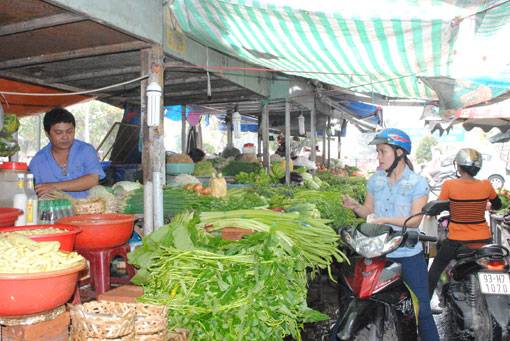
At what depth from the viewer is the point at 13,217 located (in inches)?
99.0

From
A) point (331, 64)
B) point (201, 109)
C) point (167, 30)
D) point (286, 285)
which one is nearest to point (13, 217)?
point (286, 285)

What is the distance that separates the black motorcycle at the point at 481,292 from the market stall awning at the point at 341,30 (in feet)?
7.63

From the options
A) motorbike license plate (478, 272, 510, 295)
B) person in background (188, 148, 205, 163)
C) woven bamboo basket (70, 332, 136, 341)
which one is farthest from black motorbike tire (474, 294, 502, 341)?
person in background (188, 148, 205, 163)

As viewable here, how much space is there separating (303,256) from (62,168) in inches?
115

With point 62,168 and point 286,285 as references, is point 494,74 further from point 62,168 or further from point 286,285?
point 62,168

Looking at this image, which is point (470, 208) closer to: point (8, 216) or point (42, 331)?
point (42, 331)

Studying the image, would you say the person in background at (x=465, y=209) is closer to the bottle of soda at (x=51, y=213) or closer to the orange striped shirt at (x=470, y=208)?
the orange striped shirt at (x=470, y=208)

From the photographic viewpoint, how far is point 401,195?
3.19 m

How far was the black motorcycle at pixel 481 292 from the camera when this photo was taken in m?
3.29

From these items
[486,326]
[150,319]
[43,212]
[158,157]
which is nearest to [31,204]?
[43,212]

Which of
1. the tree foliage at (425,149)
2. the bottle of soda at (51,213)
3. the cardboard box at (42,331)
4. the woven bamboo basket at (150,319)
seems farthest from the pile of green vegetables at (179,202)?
the tree foliage at (425,149)

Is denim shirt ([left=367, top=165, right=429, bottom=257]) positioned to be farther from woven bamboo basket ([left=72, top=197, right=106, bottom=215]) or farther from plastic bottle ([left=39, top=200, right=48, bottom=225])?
plastic bottle ([left=39, top=200, right=48, bottom=225])

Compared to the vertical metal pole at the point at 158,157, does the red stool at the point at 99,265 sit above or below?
below

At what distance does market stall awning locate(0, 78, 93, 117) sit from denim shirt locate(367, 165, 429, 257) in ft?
19.1
